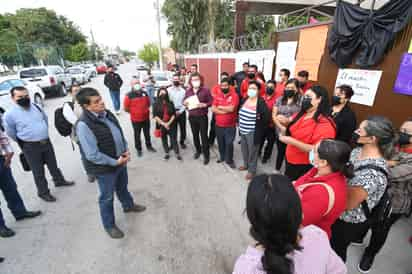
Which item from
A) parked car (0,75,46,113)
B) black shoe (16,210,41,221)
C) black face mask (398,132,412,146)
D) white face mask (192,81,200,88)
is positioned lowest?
black shoe (16,210,41,221)

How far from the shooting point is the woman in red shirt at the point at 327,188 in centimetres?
123

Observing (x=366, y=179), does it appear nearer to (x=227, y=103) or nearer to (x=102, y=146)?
(x=102, y=146)

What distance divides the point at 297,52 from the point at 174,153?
12.7ft

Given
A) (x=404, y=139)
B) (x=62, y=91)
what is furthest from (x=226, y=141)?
(x=62, y=91)

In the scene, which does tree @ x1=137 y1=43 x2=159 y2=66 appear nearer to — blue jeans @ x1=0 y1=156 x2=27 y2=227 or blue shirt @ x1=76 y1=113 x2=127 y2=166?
blue jeans @ x1=0 y1=156 x2=27 y2=227

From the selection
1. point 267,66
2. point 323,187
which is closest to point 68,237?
point 323,187

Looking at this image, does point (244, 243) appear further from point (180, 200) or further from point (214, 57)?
point (214, 57)

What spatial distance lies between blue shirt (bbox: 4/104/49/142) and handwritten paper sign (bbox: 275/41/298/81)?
17.6 feet

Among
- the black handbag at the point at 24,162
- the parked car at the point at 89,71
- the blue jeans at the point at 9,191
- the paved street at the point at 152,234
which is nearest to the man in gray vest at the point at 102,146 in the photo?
the paved street at the point at 152,234

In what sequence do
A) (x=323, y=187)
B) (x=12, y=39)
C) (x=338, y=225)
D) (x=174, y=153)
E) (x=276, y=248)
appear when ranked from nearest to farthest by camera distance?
(x=276, y=248) < (x=323, y=187) < (x=338, y=225) < (x=174, y=153) < (x=12, y=39)

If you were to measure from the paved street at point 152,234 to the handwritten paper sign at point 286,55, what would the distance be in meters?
3.36

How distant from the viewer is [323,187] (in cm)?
126

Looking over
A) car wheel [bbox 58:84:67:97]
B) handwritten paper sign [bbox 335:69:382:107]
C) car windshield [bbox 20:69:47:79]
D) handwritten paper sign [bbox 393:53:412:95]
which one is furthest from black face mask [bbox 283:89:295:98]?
car wheel [bbox 58:84:67:97]

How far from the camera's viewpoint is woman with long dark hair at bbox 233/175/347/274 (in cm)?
81
